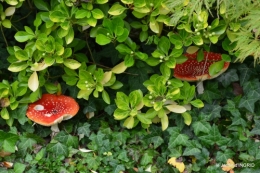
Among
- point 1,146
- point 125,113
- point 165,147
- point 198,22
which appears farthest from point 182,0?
point 1,146

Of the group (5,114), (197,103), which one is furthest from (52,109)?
(197,103)

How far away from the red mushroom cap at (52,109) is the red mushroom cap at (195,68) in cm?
71

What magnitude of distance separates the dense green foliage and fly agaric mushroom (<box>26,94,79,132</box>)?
0.06 metres

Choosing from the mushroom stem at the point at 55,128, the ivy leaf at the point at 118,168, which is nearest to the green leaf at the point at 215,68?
the ivy leaf at the point at 118,168

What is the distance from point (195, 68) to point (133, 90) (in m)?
0.44

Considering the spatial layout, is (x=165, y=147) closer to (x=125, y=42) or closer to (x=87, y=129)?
(x=87, y=129)

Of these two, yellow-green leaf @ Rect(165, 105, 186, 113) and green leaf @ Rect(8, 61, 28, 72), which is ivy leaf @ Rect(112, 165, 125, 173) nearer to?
yellow-green leaf @ Rect(165, 105, 186, 113)

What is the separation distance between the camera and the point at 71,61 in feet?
8.20

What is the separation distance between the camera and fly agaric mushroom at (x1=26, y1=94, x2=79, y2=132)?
8.36 feet

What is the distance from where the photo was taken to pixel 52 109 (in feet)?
8.70

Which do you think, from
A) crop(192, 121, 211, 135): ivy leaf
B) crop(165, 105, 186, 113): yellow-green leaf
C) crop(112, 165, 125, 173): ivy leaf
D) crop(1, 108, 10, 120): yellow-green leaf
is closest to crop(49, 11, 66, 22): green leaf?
crop(1, 108, 10, 120): yellow-green leaf

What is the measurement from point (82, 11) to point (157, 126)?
93cm

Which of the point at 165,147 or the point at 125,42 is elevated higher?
the point at 125,42

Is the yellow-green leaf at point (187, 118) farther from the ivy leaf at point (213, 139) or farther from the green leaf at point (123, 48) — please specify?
the green leaf at point (123, 48)
